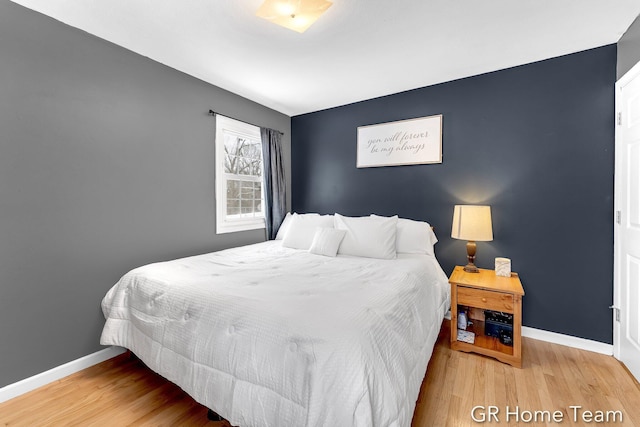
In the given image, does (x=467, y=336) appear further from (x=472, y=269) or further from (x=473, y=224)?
(x=473, y=224)

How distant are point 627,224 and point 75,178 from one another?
3.99m

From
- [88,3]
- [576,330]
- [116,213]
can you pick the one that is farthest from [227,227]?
[576,330]

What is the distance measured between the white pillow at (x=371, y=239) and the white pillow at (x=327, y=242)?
0.22ft

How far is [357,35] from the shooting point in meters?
2.03

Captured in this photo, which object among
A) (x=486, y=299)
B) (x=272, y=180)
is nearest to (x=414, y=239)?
(x=486, y=299)

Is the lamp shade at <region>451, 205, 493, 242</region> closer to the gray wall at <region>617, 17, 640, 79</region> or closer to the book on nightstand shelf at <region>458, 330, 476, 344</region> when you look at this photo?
the book on nightstand shelf at <region>458, 330, 476, 344</region>

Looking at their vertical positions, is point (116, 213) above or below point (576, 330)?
above

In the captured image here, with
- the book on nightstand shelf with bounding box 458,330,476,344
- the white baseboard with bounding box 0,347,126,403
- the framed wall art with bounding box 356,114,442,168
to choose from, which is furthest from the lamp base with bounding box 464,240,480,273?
the white baseboard with bounding box 0,347,126,403

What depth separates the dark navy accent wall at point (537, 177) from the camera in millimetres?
2207

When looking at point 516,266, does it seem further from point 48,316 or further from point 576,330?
point 48,316

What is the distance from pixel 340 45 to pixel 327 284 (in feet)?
5.92

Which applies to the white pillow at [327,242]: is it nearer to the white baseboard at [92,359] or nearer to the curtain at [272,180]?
the curtain at [272,180]

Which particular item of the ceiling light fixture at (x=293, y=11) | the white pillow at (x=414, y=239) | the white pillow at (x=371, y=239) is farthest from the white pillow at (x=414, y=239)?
the ceiling light fixture at (x=293, y=11)

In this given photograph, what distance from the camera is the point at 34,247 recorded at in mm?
1823
